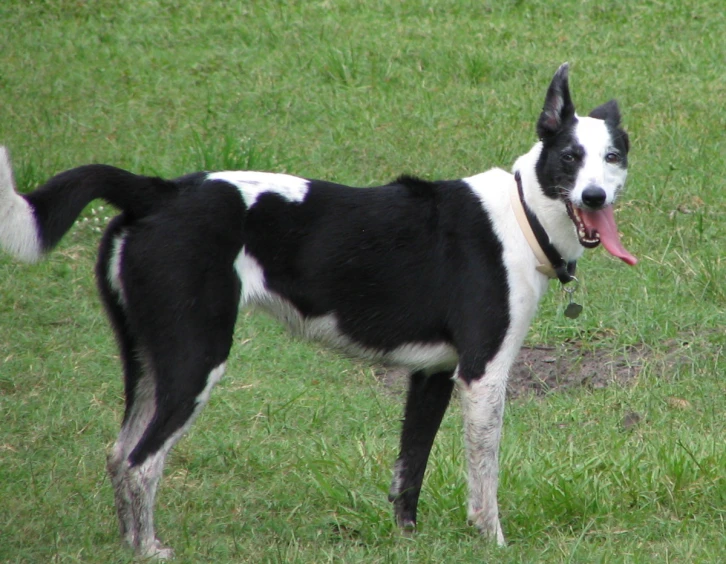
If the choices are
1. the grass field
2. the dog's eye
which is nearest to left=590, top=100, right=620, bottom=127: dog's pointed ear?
the dog's eye

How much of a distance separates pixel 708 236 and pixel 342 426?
110 inches

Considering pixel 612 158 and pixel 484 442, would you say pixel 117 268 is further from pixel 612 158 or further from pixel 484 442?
pixel 612 158

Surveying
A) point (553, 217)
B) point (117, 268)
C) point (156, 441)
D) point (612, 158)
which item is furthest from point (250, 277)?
point (612, 158)

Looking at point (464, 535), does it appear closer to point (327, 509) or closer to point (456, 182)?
point (327, 509)

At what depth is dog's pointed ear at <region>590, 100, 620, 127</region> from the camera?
416 centimetres

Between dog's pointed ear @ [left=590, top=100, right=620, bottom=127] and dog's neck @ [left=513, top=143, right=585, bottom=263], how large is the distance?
0.37 metres

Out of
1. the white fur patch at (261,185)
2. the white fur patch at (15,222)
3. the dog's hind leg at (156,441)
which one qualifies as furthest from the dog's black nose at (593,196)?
the white fur patch at (15,222)

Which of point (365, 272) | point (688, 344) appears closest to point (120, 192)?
point (365, 272)

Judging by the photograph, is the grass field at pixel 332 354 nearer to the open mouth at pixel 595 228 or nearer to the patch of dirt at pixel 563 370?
the patch of dirt at pixel 563 370

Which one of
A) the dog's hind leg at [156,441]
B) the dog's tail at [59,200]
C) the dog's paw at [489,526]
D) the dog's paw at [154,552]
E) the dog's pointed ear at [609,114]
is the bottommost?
the dog's paw at [489,526]

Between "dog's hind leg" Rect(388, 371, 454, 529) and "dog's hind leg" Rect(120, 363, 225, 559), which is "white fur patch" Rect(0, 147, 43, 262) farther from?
"dog's hind leg" Rect(388, 371, 454, 529)

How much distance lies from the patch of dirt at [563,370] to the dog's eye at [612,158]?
1773 mm

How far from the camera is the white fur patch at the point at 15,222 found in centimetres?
347

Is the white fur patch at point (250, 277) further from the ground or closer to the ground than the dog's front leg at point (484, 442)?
further from the ground
